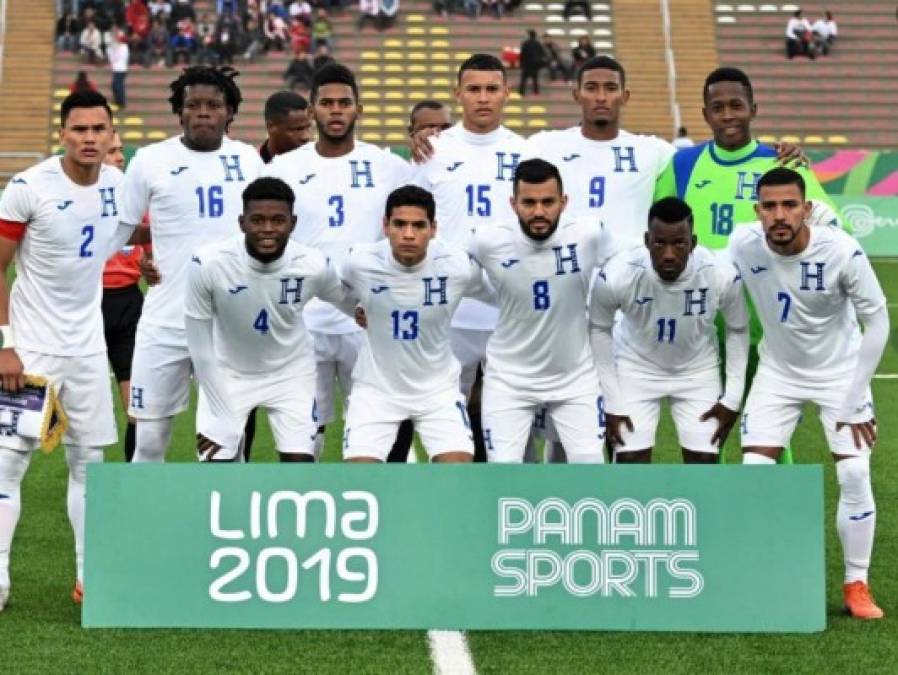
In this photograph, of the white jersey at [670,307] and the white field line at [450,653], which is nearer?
the white field line at [450,653]

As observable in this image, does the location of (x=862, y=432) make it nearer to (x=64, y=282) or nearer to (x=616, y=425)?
(x=616, y=425)

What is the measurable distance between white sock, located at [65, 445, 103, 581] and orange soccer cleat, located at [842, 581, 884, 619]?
3.35 meters

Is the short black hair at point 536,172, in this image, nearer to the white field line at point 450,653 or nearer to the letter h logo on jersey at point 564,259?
the letter h logo on jersey at point 564,259

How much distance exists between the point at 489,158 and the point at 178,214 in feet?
5.13

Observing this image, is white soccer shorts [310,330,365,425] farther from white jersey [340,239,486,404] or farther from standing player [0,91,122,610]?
standing player [0,91,122,610]

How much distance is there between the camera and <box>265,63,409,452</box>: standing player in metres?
8.55

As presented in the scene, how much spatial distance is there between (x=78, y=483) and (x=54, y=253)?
1.07 m

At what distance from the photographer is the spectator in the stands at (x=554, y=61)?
3666 cm

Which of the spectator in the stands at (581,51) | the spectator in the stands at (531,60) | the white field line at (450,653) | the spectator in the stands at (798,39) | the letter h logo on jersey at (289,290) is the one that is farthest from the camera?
the spectator in the stands at (798,39)

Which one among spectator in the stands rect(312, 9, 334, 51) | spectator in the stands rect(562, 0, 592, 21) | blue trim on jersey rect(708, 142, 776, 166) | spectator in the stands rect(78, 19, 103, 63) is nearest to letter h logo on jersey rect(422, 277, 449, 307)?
blue trim on jersey rect(708, 142, 776, 166)

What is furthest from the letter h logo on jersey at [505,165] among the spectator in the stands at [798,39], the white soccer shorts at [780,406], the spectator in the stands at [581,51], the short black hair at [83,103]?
the spectator in the stands at [798,39]

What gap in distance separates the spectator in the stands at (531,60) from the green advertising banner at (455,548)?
96.8ft

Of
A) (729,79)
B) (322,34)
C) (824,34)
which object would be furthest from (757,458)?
(824,34)

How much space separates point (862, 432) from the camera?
7.72m
